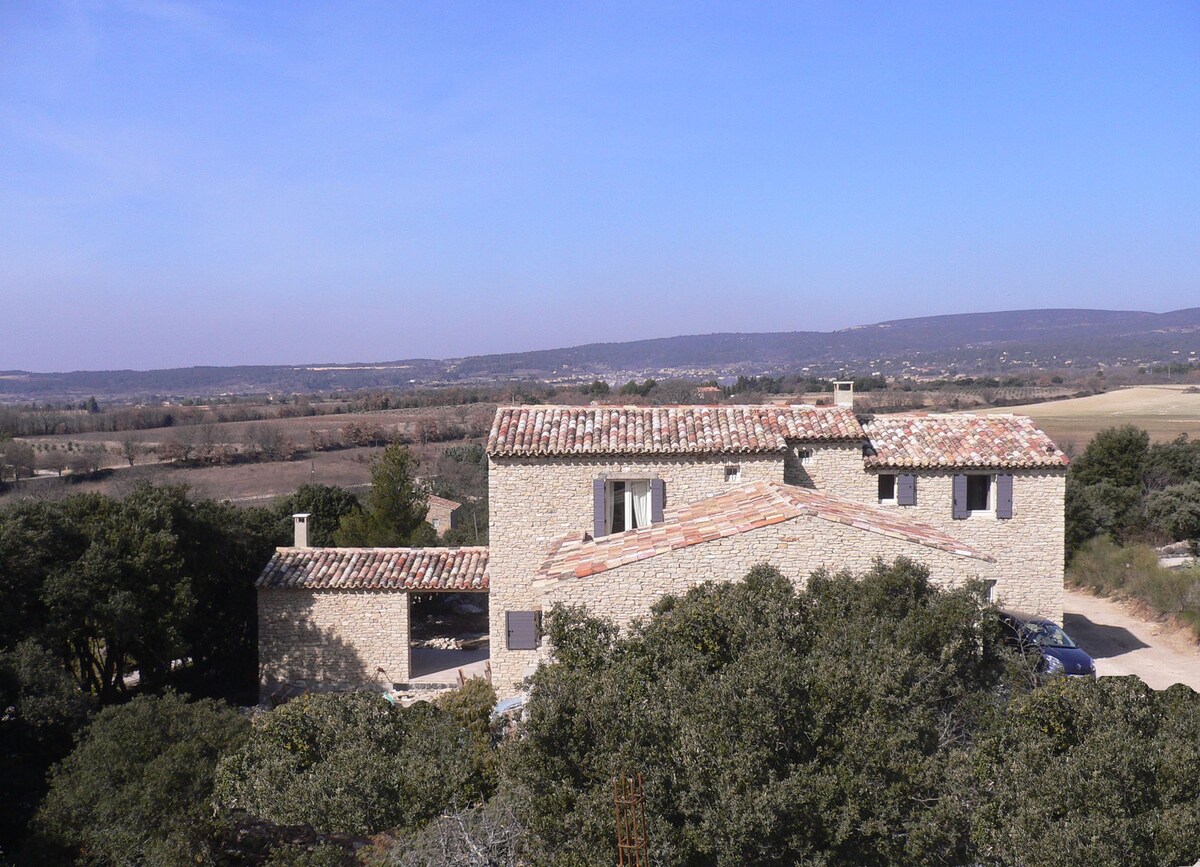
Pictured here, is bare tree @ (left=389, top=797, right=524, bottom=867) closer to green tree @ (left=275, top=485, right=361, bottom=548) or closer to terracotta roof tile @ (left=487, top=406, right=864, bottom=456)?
terracotta roof tile @ (left=487, top=406, right=864, bottom=456)

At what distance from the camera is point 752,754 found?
7254 mm

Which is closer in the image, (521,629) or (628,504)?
(521,629)

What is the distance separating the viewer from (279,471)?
54.8 m

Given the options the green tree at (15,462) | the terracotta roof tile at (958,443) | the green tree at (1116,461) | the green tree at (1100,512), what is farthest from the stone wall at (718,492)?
the green tree at (15,462)

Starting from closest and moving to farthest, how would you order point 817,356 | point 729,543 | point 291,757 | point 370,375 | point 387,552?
point 291,757
point 729,543
point 387,552
point 817,356
point 370,375

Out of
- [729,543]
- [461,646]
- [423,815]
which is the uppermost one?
[729,543]

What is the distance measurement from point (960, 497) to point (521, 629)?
7.80m

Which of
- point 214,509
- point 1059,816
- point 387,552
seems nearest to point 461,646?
point 387,552

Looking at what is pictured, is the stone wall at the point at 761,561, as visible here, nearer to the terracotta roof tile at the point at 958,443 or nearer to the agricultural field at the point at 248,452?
the terracotta roof tile at the point at 958,443

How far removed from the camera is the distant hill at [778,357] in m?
110

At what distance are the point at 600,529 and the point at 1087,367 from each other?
93.7 metres

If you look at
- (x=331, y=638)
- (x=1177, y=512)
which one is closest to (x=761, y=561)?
(x=331, y=638)

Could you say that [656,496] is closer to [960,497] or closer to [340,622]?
[960,497]

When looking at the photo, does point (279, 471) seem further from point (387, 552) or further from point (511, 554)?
point (511, 554)
